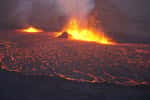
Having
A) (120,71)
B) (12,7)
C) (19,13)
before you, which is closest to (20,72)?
(120,71)

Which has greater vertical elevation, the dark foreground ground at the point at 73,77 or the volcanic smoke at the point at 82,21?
the volcanic smoke at the point at 82,21

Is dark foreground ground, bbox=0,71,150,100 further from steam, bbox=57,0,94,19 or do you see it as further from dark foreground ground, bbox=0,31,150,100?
steam, bbox=57,0,94,19

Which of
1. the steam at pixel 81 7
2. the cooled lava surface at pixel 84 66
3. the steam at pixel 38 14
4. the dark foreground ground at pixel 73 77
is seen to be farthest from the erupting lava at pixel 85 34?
the dark foreground ground at pixel 73 77

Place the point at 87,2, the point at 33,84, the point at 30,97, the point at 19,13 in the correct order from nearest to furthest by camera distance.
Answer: the point at 30,97 → the point at 33,84 → the point at 87,2 → the point at 19,13

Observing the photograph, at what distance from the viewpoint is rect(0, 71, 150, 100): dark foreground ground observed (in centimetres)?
543

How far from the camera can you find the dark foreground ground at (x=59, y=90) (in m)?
Answer: 5.43

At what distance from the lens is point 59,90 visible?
5.87 metres

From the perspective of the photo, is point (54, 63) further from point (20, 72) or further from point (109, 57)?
point (109, 57)

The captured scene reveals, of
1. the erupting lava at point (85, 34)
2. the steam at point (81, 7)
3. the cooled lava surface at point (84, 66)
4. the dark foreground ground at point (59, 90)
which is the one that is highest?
the steam at point (81, 7)

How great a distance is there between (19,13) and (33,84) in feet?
110

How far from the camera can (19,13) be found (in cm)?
3641

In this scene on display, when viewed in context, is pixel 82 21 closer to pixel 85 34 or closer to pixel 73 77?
pixel 85 34

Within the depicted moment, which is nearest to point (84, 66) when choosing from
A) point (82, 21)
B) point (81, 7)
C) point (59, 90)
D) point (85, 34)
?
point (59, 90)

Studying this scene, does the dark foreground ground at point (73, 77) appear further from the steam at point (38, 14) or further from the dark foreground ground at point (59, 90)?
the steam at point (38, 14)
